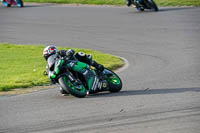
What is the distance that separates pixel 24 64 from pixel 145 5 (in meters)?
14.1

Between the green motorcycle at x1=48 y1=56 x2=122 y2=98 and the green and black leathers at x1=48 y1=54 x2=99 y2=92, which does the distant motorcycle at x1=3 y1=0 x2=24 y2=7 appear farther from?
the green and black leathers at x1=48 y1=54 x2=99 y2=92

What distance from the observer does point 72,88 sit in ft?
36.5

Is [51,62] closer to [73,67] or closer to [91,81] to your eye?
[73,67]

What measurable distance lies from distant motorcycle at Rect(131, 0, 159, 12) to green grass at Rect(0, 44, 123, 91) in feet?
33.4

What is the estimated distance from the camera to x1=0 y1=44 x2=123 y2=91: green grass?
13.9 m

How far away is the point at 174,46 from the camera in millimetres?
18812

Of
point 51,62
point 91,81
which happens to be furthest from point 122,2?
point 51,62

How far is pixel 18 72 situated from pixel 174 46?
6.14 m

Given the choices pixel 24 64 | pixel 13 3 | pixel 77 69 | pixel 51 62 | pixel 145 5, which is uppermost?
pixel 51 62

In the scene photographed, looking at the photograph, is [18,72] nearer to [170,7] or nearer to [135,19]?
[135,19]

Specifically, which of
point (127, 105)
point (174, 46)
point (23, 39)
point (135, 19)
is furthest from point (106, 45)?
point (127, 105)

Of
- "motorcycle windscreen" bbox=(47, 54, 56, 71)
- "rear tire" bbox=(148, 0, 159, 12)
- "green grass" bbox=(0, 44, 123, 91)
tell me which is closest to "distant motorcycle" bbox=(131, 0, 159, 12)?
"rear tire" bbox=(148, 0, 159, 12)

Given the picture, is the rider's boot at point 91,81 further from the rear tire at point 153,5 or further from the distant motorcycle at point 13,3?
the distant motorcycle at point 13,3

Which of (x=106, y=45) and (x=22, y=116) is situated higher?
(x=22, y=116)
